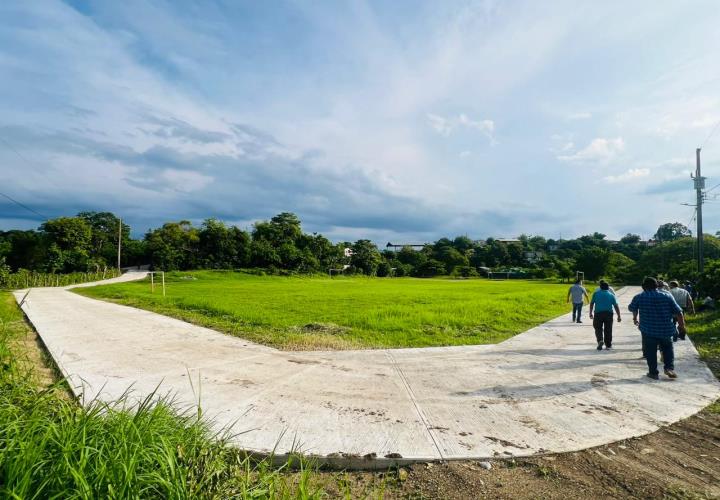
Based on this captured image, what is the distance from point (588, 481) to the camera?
10.6 ft

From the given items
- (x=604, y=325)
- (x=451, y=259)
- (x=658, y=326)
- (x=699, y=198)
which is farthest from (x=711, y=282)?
(x=451, y=259)

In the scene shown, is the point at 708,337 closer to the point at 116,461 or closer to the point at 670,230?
the point at 116,461

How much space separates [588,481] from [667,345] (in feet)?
15.0

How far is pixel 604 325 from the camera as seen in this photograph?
9.00 metres

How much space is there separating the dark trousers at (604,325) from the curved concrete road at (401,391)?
1.49 feet

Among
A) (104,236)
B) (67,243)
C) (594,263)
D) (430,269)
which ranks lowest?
(430,269)

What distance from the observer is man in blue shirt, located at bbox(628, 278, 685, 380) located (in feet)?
20.8

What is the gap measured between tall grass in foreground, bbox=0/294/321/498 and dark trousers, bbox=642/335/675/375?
625 centimetres

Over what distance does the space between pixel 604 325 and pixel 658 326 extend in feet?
8.71

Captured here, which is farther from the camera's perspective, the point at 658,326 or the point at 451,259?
the point at 451,259

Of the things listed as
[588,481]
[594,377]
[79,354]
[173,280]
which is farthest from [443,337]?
[173,280]

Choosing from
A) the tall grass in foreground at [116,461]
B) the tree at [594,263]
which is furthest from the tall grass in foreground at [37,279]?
the tree at [594,263]

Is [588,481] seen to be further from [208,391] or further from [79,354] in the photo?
[79,354]

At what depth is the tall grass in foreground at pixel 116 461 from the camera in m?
2.05
